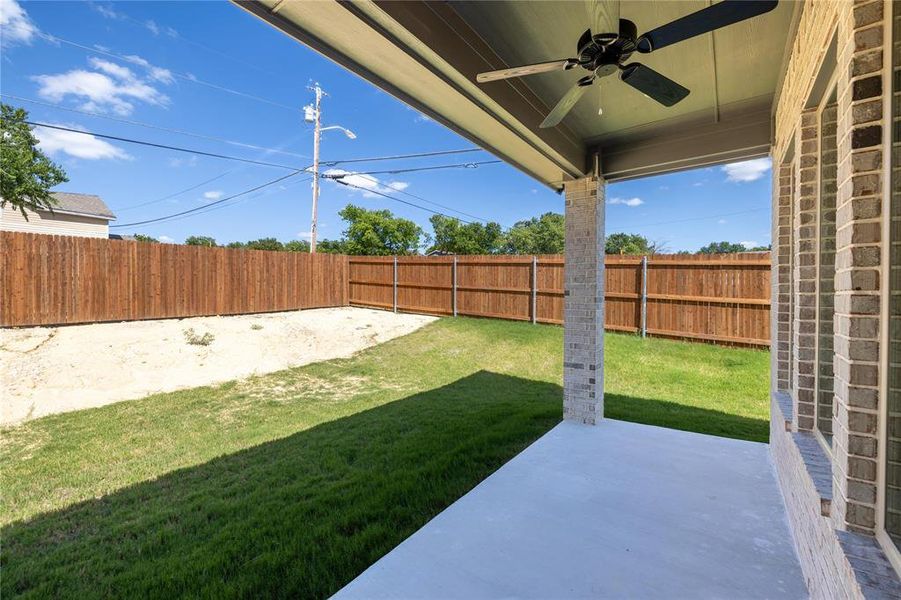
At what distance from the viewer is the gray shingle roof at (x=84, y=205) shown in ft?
56.2

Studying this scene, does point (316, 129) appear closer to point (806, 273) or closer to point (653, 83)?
point (653, 83)

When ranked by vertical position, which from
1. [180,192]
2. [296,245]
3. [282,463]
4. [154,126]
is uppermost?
[180,192]

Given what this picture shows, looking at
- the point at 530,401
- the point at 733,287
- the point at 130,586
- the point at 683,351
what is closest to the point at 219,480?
the point at 130,586

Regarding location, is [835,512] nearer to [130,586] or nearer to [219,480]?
[130,586]

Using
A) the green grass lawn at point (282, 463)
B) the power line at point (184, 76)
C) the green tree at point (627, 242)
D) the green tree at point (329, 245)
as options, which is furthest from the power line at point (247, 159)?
the green tree at point (627, 242)

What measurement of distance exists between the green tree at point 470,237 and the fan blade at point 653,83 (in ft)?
80.0

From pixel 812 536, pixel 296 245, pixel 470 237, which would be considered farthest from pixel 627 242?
pixel 812 536

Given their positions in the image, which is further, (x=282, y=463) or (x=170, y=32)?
(x=170, y=32)

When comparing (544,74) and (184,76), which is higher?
(184,76)

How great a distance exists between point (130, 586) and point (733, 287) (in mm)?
8655

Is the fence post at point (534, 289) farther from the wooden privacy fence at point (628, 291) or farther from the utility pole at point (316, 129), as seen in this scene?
the utility pole at point (316, 129)

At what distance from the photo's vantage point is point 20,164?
10.5m

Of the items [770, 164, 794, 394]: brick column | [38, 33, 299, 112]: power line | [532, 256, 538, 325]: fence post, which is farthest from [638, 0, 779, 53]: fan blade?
[38, 33, 299, 112]: power line

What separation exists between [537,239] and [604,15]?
2821 centimetres
